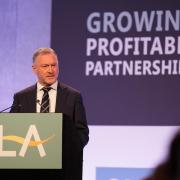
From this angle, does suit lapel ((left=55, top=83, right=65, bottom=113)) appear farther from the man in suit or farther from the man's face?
the man's face

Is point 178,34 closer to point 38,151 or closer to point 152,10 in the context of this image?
point 152,10

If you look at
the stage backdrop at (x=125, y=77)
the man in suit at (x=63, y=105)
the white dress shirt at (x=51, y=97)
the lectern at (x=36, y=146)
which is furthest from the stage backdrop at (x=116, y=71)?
the lectern at (x=36, y=146)

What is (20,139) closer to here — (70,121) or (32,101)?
(70,121)

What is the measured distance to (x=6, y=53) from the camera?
5.00m

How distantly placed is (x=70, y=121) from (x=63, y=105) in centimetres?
52

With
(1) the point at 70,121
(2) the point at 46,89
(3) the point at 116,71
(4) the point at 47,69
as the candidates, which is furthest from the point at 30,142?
(3) the point at 116,71

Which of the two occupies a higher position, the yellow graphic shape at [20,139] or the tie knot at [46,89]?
the tie knot at [46,89]

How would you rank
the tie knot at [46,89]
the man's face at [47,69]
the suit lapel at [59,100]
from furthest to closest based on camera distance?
the man's face at [47,69] → the tie knot at [46,89] → the suit lapel at [59,100]

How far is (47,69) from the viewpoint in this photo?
3096 mm

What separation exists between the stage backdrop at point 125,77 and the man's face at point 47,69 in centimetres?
164

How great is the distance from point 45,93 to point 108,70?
6.16ft

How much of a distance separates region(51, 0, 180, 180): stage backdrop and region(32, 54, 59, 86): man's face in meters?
1.64

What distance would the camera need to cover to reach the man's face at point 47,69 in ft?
10.00

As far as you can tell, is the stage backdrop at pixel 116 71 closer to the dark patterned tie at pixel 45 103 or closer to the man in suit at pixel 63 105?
the man in suit at pixel 63 105
